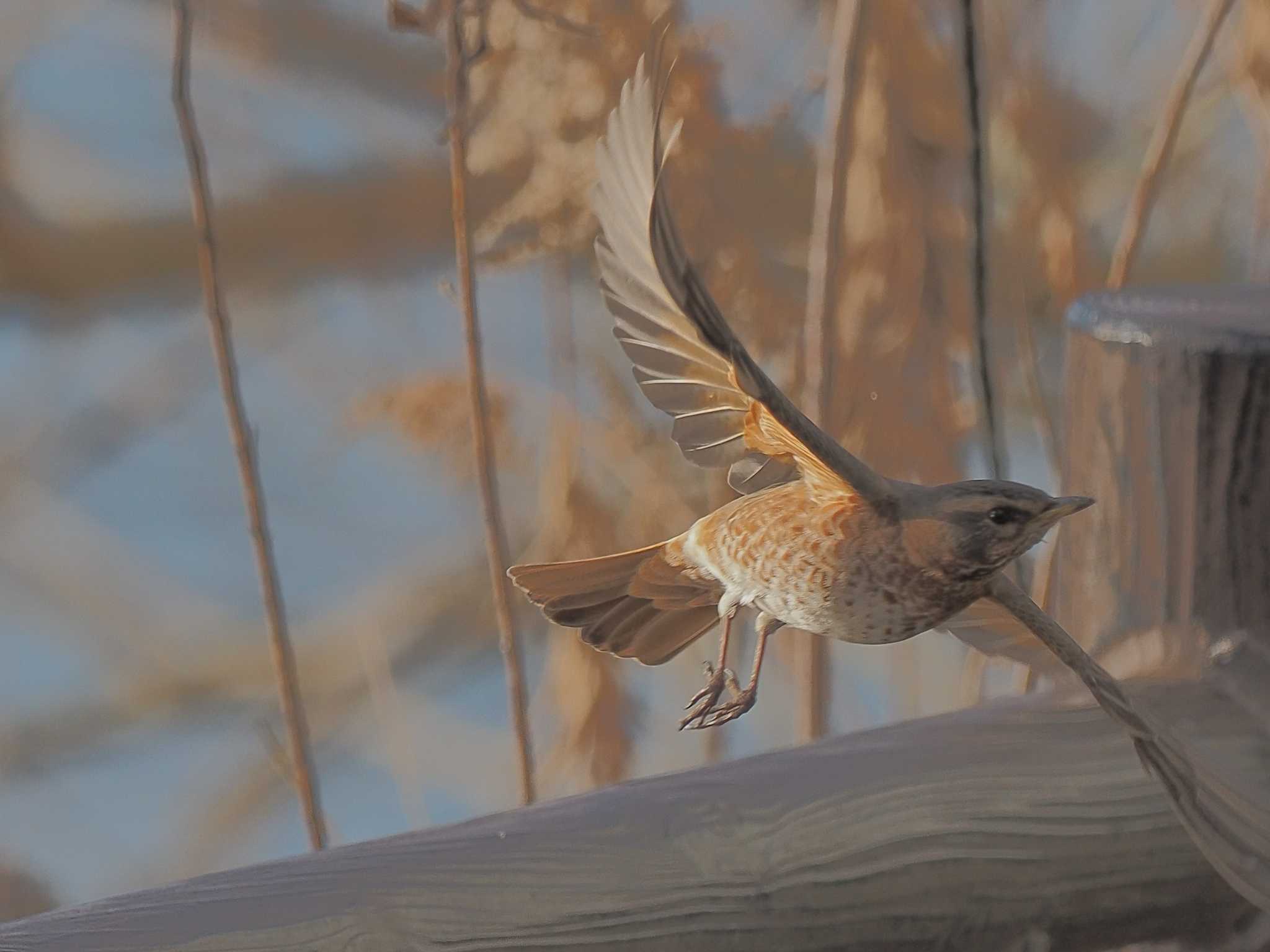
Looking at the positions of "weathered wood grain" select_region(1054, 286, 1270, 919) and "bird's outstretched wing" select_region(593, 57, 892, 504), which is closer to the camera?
"bird's outstretched wing" select_region(593, 57, 892, 504)

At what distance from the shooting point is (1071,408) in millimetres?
368

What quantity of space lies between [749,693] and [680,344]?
0.07 metres

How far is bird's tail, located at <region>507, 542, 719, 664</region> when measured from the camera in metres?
0.28

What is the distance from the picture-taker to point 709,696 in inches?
10.5

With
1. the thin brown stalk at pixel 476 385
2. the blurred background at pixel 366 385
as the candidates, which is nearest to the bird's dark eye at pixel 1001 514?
the thin brown stalk at pixel 476 385

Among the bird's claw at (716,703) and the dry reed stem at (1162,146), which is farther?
the dry reed stem at (1162,146)

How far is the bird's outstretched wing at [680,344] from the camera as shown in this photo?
0.59 ft

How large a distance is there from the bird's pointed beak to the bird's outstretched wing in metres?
0.03

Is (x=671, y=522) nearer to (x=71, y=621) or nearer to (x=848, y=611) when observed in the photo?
(x=71, y=621)

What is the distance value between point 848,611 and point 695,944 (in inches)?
3.1

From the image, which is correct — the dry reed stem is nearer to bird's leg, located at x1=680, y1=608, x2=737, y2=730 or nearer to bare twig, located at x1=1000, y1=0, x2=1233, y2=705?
bare twig, located at x1=1000, y1=0, x2=1233, y2=705

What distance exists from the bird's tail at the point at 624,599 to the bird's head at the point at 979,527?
68mm

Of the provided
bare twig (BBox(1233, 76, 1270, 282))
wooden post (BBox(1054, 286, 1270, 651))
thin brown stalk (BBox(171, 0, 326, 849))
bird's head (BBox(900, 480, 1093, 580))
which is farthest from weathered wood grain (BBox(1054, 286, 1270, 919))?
bare twig (BBox(1233, 76, 1270, 282))

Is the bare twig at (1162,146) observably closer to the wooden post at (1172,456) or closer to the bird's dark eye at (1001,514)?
the wooden post at (1172,456)
